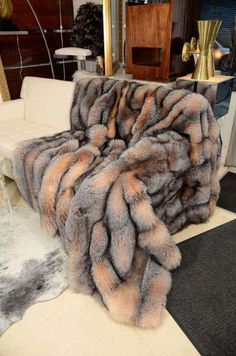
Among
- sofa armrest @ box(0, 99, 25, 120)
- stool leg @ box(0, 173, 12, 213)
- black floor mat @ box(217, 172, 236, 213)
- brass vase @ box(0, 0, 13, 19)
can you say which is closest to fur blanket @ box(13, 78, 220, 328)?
stool leg @ box(0, 173, 12, 213)

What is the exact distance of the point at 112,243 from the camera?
1140 millimetres

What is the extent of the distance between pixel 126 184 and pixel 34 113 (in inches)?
62.7

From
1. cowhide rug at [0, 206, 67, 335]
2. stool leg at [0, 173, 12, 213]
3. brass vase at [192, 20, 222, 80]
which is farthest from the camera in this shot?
stool leg at [0, 173, 12, 213]

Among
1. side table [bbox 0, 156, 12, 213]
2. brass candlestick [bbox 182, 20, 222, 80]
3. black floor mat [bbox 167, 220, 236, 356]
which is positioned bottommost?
black floor mat [bbox 167, 220, 236, 356]

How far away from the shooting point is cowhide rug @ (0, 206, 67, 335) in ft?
3.95

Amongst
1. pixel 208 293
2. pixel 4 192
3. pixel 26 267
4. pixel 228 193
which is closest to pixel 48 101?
pixel 4 192

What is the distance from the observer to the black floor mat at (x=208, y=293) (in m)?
1.07

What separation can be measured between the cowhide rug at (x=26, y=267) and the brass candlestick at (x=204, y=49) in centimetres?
144

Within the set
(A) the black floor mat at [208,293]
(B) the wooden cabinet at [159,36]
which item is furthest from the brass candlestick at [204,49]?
(A) the black floor mat at [208,293]

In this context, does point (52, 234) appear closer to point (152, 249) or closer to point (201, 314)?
point (152, 249)

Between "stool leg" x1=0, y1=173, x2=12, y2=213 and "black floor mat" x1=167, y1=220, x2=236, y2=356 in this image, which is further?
"stool leg" x1=0, y1=173, x2=12, y2=213

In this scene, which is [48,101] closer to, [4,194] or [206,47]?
[4,194]

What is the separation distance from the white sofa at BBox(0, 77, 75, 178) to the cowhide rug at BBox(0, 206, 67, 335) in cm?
56

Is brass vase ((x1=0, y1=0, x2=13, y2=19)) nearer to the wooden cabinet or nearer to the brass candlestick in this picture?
the wooden cabinet
